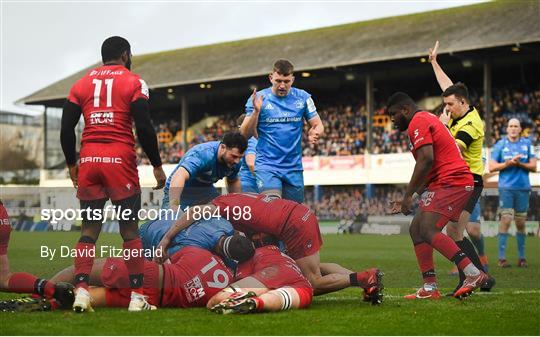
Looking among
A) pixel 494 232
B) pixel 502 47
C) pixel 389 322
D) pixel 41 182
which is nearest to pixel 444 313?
pixel 389 322

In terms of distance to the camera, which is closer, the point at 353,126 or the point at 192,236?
the point at 192,236

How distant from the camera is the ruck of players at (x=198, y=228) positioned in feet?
24.3

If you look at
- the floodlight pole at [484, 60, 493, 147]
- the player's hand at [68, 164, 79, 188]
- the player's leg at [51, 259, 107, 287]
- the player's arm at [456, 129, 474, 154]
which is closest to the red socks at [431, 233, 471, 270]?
the player's arm at [456, 129, 474, 154]

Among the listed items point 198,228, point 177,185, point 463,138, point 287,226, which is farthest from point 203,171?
point 463,138

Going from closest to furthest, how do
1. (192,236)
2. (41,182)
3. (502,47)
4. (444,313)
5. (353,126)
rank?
(444,313) → (192,236) → (502,47) → (353,126) → (41,182)

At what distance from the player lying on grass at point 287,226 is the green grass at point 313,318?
0.80 ft

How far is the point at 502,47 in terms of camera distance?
3428cm

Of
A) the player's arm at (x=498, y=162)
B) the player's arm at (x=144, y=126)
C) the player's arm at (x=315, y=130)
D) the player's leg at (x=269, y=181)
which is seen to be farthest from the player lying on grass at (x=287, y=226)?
the player's arm at (x=498, y=162)

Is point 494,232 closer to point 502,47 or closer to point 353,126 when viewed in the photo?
point 502,47

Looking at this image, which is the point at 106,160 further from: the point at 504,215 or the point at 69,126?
the point at 504,215

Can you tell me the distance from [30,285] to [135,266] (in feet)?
3.11

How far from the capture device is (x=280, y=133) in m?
10.5

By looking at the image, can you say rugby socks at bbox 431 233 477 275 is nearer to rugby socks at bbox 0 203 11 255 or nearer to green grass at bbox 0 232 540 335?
green grass at bbox 0 232 540 335

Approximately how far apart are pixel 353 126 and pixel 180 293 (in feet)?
110
